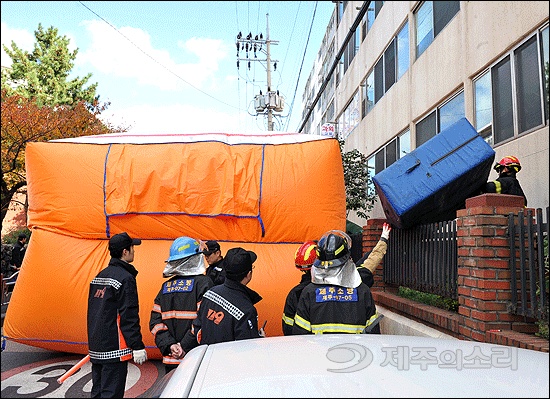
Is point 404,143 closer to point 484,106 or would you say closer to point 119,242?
point 484,106

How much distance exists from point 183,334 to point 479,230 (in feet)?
8.56

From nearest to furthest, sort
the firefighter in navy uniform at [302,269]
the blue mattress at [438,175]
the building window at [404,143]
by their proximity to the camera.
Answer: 1. the firefighter in navy uniform at [302,269]
2. the blue mattress at [438,175]
3. the building window at [404,143]

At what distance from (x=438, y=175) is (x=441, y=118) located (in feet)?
19.3

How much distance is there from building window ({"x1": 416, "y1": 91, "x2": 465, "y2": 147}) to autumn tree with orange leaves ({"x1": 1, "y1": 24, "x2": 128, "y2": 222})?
37.7ft

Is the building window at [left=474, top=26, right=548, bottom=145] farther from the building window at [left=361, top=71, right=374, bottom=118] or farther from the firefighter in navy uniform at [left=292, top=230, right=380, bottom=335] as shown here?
the building window at [left=361, top=71, right=374, bottom=118]

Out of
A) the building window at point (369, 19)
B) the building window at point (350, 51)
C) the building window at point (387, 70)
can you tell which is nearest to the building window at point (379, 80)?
the building window at point (387, 70)

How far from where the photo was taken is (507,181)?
19.0ft

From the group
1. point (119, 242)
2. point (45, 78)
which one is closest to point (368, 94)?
point (45, 78)

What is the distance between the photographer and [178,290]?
4488 millimetres

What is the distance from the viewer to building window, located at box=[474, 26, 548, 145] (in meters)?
7.28

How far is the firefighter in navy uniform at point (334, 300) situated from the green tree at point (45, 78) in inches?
562

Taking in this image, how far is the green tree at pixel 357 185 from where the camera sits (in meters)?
15.7

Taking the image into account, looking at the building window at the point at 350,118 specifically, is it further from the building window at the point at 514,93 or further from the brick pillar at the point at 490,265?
the brick pillar at the point at 490,265

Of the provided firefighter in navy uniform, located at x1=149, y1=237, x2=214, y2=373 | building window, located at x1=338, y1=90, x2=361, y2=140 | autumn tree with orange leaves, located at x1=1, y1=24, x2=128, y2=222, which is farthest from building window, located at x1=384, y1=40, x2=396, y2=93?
firefighter in navy uniform, located at x1=149, y1=237, x2=214, y2=373
